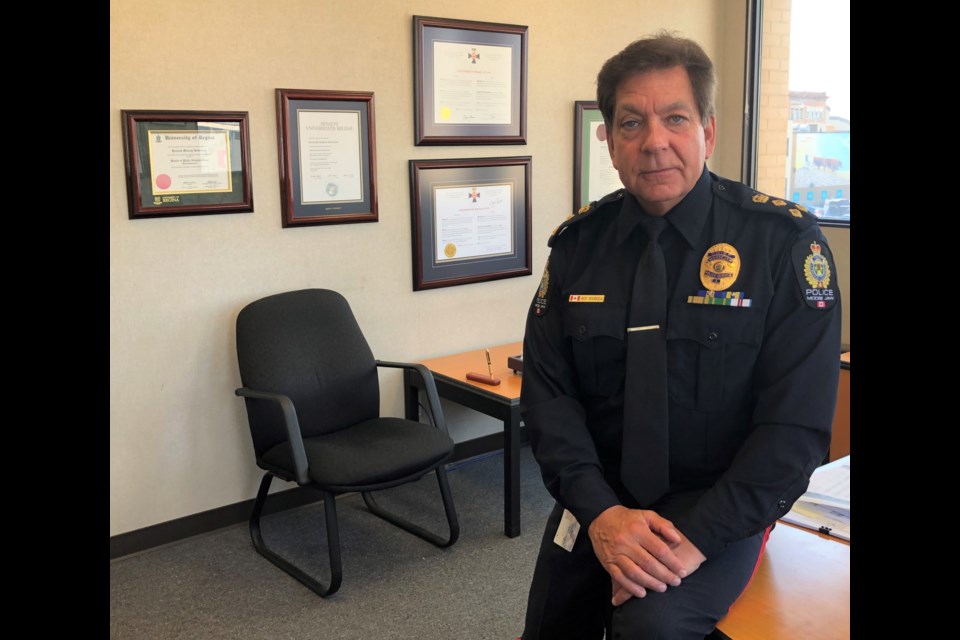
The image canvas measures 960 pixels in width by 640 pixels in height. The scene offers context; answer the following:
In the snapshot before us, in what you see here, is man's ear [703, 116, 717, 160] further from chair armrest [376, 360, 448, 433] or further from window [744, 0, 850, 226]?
window [744, 0, 850, 226]

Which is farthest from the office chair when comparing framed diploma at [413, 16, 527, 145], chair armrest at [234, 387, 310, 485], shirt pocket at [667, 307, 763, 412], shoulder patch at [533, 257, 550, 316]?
shirt pocket at [667, 307, 763, 412]

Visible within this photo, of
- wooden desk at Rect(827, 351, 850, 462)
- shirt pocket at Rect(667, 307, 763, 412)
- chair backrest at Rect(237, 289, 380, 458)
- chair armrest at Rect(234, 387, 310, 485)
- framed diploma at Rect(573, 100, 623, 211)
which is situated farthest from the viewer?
framed diploma at Rect(573, 100, 623, 211)

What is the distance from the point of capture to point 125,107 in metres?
2.80

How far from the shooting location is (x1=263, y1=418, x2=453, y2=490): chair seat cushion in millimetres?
2641

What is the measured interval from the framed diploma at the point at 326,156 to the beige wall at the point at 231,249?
45mm

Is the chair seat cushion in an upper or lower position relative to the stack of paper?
lower

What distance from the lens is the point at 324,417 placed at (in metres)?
3.04

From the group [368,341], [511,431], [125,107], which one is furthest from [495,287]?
[125,107]

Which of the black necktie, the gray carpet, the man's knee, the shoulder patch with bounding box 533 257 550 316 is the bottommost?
the gray carpet

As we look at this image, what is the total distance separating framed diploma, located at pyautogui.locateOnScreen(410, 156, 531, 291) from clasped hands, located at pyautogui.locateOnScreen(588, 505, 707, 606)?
2134 mm

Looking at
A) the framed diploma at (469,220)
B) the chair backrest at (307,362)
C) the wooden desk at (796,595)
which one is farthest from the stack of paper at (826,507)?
the framed diploma at (469,220)

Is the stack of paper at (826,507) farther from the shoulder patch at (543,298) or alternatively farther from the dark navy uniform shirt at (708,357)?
the shoulder patch at (543,298)
